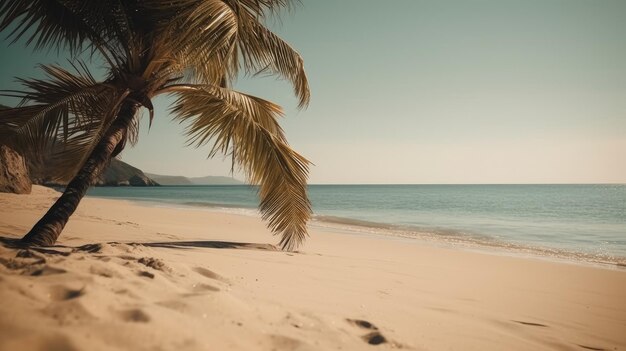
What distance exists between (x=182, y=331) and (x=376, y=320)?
148 cm

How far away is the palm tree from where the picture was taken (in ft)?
11.6

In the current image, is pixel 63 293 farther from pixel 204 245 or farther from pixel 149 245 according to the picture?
pixel 204 245

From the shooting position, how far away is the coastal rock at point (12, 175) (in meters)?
12.6

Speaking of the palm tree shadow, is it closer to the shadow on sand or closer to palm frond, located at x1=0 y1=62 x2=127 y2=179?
the shadow on sand

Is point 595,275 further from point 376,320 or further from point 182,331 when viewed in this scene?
point 182,331

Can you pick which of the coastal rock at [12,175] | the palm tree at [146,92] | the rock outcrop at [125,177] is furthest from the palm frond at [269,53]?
the rock outcrop at [125,177]

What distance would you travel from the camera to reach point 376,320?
247 centimetres

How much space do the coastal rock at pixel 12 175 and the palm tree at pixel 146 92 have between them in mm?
11266

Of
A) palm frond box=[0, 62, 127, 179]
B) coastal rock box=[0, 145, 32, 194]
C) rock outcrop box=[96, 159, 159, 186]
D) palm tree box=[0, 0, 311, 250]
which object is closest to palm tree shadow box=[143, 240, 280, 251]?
palm tree box=[0, 0, 311, 250]

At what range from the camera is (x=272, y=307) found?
236cm

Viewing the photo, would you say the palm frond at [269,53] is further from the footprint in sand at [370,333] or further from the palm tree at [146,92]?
the footprint in sand at [370,333]

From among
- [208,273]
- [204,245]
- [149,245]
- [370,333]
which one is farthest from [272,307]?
[204,245]

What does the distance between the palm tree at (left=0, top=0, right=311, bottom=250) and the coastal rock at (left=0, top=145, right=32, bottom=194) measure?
37.0 ft

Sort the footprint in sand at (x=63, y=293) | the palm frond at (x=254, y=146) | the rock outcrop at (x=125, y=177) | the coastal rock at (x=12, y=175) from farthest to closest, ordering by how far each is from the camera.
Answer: the rock outcrop at (x=125, y=177)
the coastal rock at (x=12, y=175)
the palm frond at (x=254, y=146)
the footprint in sand at (x=63, y=293)
